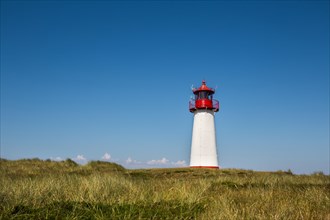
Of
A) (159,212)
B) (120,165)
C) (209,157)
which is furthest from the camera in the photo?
(209,157)

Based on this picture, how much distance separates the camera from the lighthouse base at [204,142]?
3366 cm

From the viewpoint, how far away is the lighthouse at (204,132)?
3369cm

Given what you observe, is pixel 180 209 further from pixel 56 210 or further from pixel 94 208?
pixel 56 210

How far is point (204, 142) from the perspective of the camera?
3375cm

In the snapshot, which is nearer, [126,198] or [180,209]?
[180,209]

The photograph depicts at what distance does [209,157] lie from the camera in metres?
33.8

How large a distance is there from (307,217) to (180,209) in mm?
1890

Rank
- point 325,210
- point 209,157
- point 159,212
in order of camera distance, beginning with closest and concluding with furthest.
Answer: point 159,212
point 325,210
point 209,157

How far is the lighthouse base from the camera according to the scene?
33.7 m

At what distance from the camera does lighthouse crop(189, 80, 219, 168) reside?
33.7 meters

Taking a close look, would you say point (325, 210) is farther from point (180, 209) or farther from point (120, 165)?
point (120, 165)

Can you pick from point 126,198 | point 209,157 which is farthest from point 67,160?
point 126,198

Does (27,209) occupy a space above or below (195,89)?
below

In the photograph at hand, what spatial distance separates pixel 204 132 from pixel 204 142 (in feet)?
3.02
